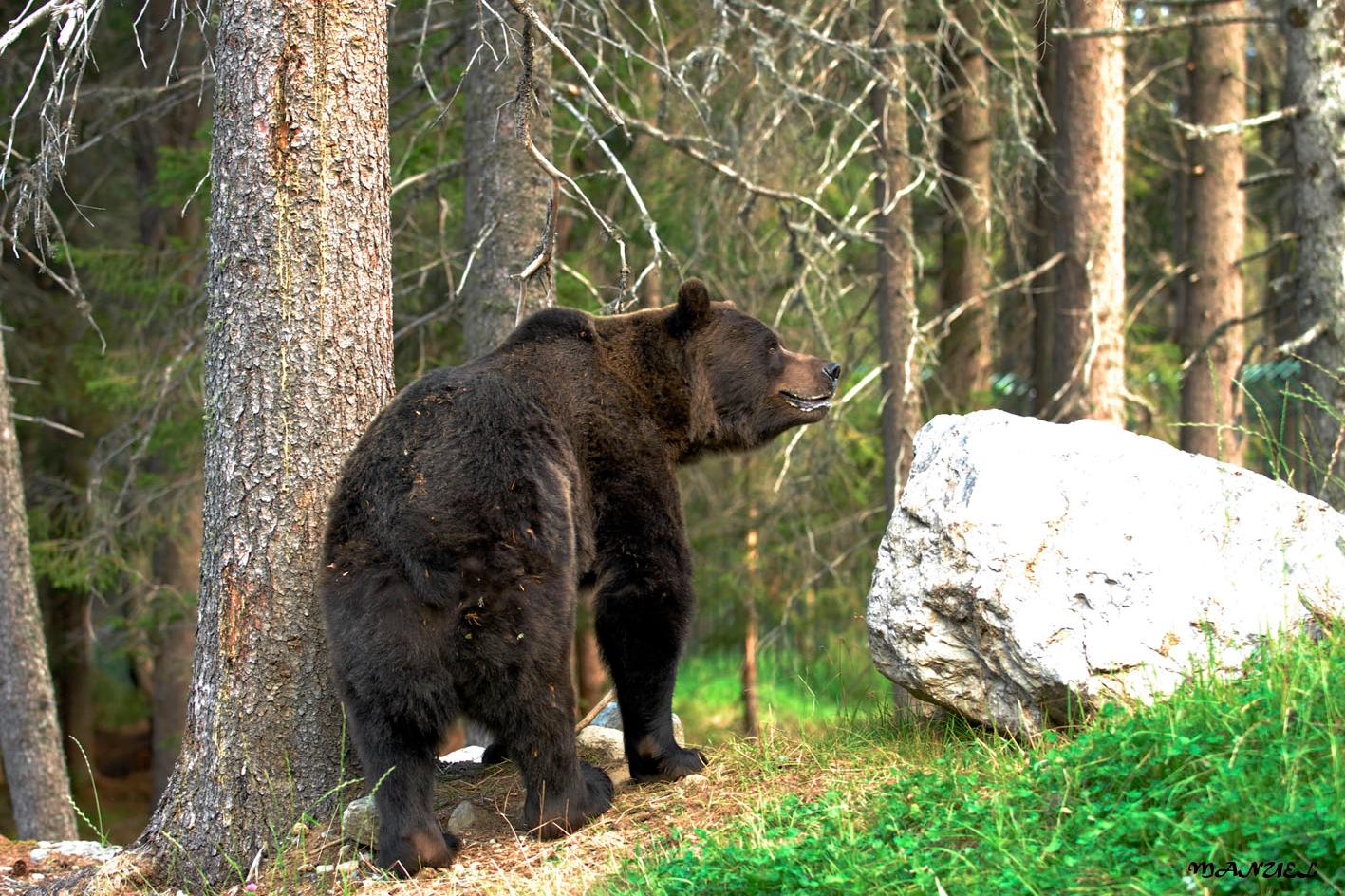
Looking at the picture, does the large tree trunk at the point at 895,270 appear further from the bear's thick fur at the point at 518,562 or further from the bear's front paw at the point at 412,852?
the bear's front paw at the point at 412,852

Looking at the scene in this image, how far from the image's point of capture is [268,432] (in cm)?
526

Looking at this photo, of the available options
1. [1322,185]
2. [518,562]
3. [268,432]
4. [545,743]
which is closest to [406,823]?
Result: [545,743]

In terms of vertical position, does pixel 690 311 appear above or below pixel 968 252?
below

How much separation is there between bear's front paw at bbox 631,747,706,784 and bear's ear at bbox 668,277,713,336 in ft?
7.17

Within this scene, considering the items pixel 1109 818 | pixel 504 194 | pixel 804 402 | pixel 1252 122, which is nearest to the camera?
pixel 1109 818

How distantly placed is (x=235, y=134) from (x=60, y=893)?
138 inches

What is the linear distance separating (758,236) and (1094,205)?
11.7ft

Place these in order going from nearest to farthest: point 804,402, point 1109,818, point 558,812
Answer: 1. point 1109,818
2. point 558,812
3. point 804,402

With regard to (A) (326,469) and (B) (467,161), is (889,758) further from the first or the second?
(B) (467,161)

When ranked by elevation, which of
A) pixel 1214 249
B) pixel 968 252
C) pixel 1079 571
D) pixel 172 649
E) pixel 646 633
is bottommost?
pixel 172 649

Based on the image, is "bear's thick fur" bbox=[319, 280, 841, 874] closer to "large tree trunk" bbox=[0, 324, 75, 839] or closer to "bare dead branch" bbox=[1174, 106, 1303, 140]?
"bare dead branch" bbox=[1174, 106, 1303, 140]

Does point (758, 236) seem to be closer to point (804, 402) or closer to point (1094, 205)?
point (1094, 205)

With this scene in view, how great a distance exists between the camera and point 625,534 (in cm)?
549

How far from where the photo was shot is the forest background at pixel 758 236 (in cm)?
841
